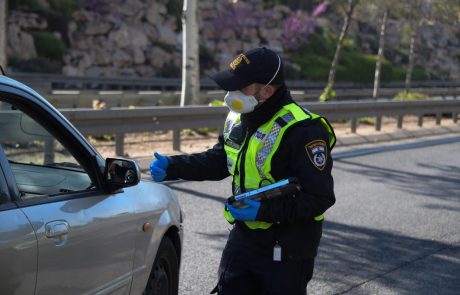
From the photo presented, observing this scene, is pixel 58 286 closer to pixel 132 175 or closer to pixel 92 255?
pixel 92 255

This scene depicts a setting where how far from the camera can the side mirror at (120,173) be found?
3740 mm

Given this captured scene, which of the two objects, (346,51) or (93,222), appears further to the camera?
(346,51)

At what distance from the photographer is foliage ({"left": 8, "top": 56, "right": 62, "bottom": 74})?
109ft

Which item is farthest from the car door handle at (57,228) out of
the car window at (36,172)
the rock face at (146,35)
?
the rock face at (146,35)

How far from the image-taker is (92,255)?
3457mm

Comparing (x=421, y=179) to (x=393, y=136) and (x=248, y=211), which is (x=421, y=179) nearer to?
(x=393, y=136)

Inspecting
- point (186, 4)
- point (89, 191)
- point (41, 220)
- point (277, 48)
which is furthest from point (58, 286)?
point (277, 48)

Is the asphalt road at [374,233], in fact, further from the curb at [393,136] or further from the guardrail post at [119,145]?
the curb at [393,136]

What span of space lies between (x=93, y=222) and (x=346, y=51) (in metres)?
52.2

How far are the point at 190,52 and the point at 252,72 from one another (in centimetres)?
1391

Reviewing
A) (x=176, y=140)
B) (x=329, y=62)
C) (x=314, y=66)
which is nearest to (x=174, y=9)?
(x=314, y=66)

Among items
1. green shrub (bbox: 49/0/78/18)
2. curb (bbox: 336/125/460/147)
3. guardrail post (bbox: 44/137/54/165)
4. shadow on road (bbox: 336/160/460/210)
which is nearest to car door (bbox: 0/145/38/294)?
guardrail post (bbox: 44/137/54/165)

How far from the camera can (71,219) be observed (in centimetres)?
333

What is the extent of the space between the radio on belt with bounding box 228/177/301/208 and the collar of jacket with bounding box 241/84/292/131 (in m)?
0.33
